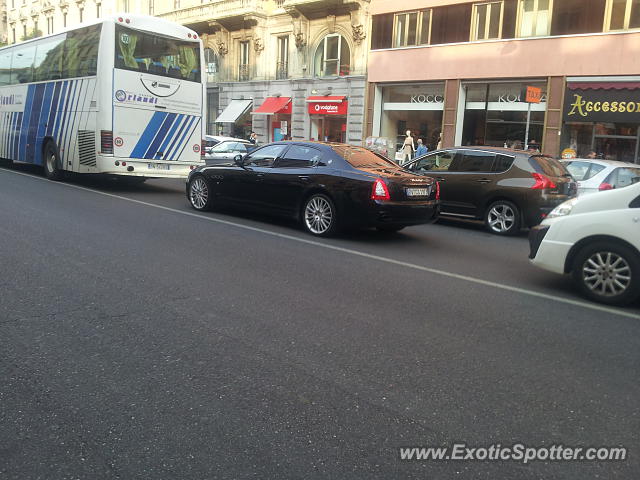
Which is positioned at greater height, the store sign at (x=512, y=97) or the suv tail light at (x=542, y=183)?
the store sign at (x=512, y=97)

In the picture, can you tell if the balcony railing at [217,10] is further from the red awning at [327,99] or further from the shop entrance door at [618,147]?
the shop entrance door at [618,147]

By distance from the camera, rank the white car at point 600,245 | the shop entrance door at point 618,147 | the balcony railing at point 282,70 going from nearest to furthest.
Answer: the white car at point 600,245 < the shop entrance door at point 618,147 < the balcony railing at point 282,70

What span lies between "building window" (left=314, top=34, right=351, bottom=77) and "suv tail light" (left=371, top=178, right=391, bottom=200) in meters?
21.8

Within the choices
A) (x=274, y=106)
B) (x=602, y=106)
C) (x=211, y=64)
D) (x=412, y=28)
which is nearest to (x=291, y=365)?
(x=602, y=106)

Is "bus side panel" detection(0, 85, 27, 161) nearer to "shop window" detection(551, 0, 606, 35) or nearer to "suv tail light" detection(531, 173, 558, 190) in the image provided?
"suv tail light" detection(531, 173, 558, 190)

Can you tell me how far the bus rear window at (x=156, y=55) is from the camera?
13.3 m

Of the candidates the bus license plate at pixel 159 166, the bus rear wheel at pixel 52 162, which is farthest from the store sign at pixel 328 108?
the bus rear wheel at pixel 52 162

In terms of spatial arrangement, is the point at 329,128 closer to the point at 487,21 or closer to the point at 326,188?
the point at 487,21

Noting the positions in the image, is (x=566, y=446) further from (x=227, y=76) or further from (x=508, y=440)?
(x=227, y=76)

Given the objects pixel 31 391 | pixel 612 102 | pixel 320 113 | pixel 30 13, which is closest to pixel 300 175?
pixel 31 391

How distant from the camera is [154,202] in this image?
12.5 metres

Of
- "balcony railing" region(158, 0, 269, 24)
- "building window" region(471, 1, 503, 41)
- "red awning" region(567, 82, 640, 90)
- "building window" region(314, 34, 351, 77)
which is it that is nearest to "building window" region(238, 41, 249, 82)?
"balcony railing" region(158, 0, 269, 24)

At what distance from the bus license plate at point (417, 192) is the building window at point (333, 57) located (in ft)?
70.2

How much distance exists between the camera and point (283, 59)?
33.2 m
